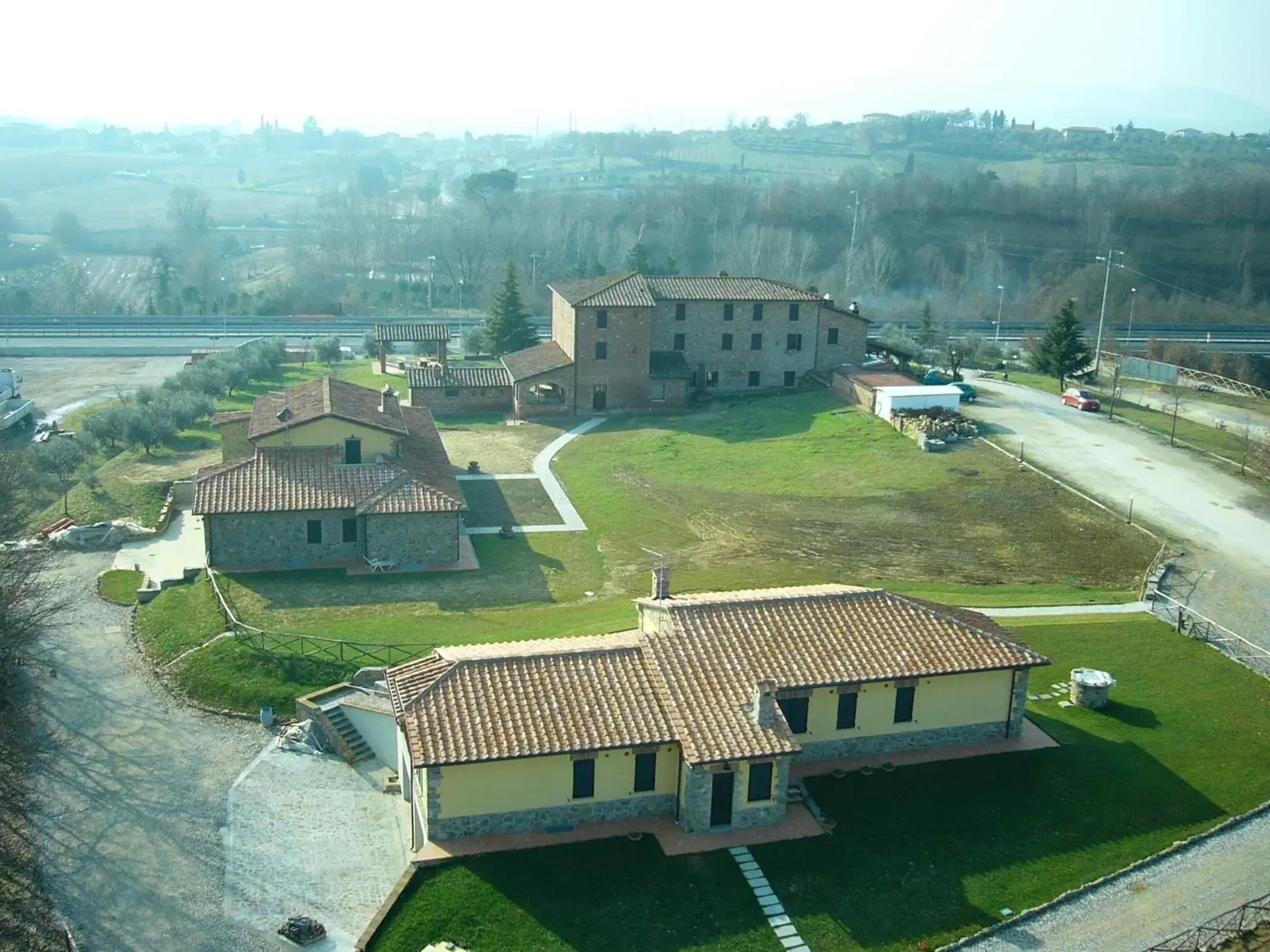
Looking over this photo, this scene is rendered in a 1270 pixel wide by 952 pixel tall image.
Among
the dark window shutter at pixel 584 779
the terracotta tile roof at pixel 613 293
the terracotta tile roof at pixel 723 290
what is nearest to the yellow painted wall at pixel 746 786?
the dark window shutter at pixel 584 779

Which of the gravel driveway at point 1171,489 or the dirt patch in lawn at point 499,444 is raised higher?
the gravel driveway at point 1171,489

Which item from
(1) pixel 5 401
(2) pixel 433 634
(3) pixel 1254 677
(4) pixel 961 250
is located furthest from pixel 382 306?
(3) pixel 1254 677

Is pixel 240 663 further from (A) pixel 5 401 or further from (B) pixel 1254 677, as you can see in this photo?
(A) pixel 5 401

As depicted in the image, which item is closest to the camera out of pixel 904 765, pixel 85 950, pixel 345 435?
pixel 85 950

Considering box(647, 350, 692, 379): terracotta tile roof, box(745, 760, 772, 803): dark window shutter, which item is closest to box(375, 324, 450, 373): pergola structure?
box(647, 350, 692, 379): terracotta tile roof

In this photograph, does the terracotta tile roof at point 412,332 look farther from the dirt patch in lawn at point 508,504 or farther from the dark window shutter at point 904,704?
Answer: the dark window shutter at point 904,704

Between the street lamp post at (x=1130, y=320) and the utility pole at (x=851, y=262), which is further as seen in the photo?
the utility pole at (x=851, y=262)
